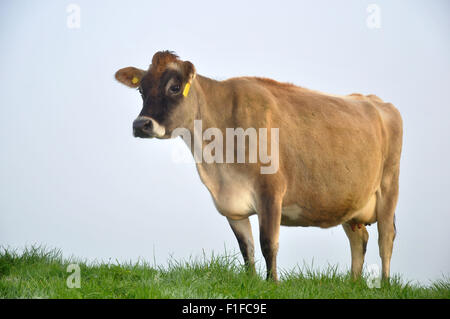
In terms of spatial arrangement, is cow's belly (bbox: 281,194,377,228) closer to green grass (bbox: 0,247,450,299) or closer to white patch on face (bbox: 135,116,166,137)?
green grass (bbox: 0,247,450,299)

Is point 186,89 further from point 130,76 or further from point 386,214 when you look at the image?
point 386,214

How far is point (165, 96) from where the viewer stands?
7.73m

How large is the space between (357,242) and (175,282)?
4.43 m

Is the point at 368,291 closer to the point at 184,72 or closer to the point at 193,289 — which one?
the point at 193,289

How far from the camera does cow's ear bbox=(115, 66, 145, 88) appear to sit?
27.8ft

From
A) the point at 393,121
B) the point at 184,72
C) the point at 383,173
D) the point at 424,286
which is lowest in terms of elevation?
the point at 424,286

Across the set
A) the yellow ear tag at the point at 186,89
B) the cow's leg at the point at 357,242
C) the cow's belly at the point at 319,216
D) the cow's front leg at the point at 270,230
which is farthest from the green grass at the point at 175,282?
the yellow ear tag at the point at 186,89

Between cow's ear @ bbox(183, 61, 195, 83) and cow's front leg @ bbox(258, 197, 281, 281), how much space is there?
6.53 feet

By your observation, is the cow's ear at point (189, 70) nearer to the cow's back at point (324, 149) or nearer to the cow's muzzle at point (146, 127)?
the cow's muzzle at point (146, 127)

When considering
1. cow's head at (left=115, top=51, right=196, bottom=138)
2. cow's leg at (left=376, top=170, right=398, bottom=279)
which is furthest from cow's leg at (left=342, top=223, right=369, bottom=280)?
cow's head at (left=115, top=51, right=196, bottom=138)

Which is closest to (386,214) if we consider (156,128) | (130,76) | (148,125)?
(156,128)

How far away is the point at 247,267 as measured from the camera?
7.91 meters
